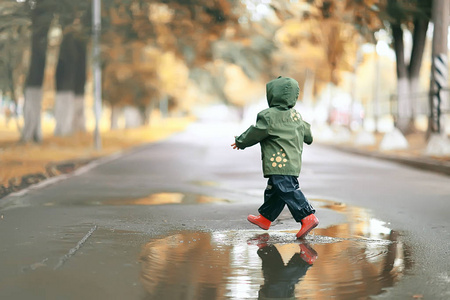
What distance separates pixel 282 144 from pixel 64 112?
30586 millimetres

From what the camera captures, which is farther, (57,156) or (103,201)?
(57,156)

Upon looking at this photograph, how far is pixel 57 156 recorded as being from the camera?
2452 centimetres

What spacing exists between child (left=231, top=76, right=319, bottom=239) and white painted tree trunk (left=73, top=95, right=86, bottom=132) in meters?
32.6

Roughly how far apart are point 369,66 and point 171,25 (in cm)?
9234

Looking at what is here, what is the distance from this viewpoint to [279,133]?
8336 millimetres

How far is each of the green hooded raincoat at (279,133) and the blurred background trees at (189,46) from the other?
12.7m

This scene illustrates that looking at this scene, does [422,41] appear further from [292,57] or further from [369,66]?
[369,66]

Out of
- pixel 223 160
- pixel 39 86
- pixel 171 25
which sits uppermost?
pixel 171 25

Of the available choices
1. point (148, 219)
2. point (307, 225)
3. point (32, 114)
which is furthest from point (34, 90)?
point (307, 225)

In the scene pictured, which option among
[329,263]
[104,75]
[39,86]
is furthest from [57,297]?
[104,75]

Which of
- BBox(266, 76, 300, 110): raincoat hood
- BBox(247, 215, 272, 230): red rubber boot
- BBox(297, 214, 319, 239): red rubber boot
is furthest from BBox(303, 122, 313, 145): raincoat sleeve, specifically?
BBox(247, 215, 272, 230): red rubber boot

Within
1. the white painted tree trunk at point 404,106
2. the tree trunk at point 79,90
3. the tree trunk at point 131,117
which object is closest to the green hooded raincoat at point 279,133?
the white painted tree trunk at point 404,106

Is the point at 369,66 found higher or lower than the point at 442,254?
higher

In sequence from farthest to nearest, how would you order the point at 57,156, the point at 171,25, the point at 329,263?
the point at 171,25
the point at 57,156
the point at 329,263
